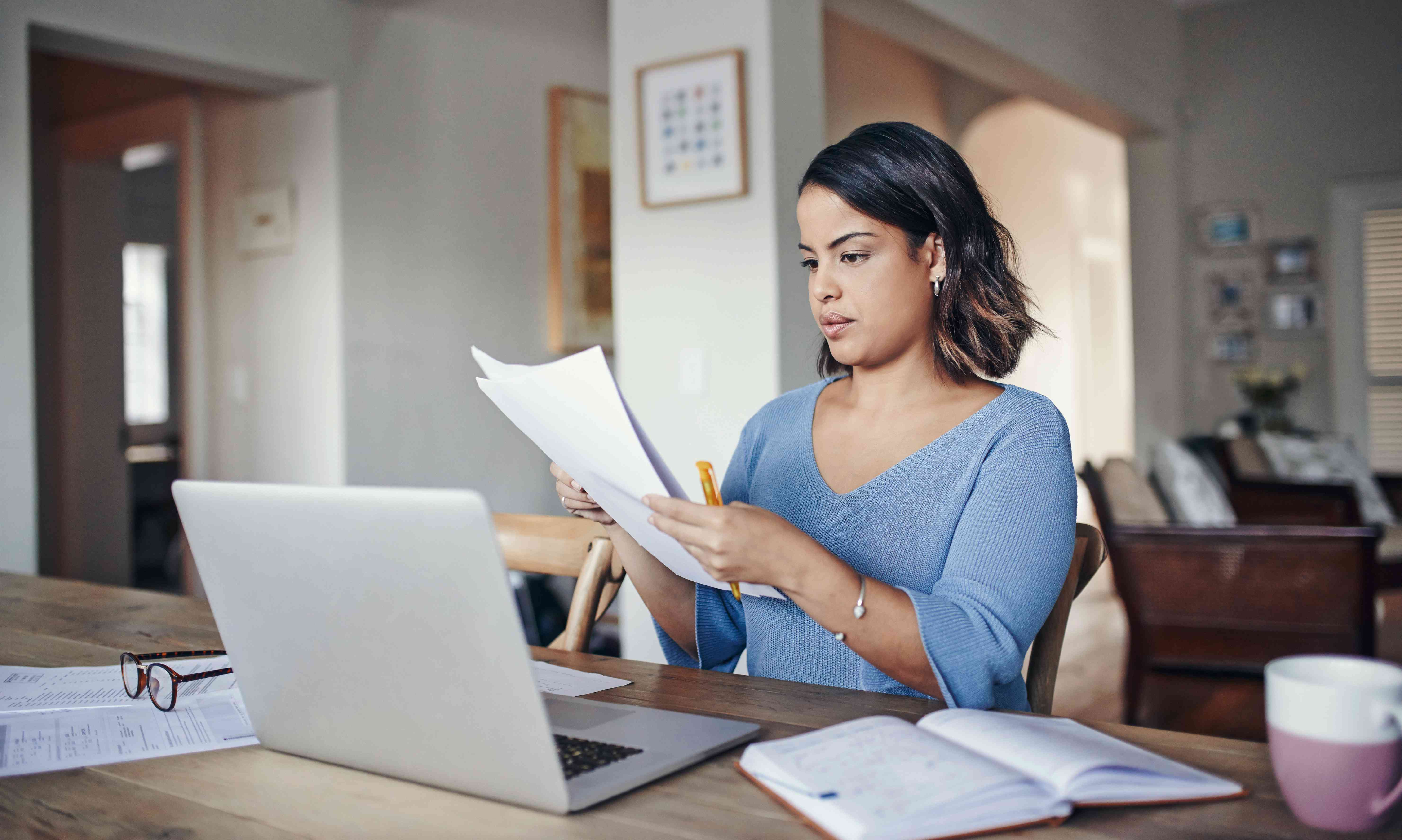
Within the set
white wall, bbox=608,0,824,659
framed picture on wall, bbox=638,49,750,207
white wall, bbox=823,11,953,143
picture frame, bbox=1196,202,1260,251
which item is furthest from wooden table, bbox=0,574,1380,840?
picture frame, bbox=1196,202,1260,251

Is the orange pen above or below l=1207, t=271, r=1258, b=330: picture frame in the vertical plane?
below

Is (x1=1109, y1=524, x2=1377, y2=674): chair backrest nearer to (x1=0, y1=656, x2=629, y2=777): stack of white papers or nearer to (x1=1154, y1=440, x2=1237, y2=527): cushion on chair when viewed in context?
(x1=1154, y1=440, x2=1237, y2=527): cushion on chair

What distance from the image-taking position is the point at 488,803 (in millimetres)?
738

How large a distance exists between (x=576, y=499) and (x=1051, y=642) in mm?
547

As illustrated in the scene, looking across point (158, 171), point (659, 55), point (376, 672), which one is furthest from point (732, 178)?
point (158, 171)

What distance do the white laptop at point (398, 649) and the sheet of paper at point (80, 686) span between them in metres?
0.25

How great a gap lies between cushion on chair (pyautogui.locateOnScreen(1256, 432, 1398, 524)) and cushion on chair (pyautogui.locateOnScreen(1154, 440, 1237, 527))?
3.41 feet

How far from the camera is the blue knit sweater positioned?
100 cm

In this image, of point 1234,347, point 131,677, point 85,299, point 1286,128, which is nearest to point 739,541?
point 131,677

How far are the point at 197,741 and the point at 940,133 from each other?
5295 mm

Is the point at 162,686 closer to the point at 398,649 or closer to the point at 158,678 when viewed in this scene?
the point at 158,678

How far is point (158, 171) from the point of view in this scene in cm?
745

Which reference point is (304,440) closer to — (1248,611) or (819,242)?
(819,242)

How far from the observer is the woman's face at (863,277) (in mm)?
1211
